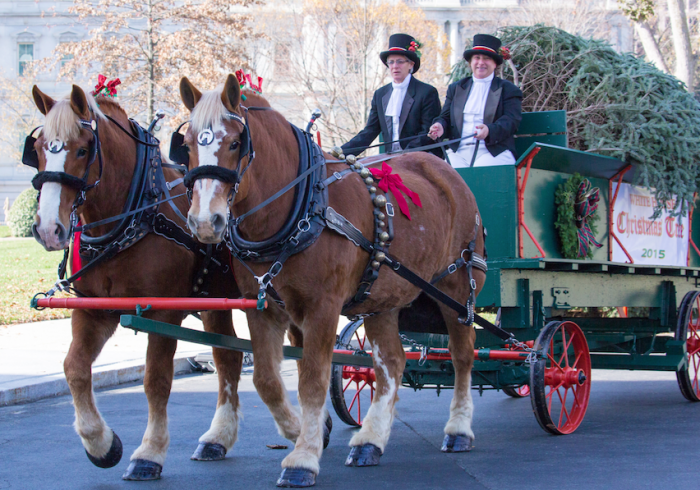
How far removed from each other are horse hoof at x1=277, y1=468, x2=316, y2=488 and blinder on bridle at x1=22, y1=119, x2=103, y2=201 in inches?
73.2

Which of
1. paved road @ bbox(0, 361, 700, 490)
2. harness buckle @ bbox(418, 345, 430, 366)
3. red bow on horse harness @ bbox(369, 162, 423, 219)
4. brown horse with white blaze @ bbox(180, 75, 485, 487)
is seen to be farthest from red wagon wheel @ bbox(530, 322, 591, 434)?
red bow on horse harness @ bbox(369, 162, 423, 219)

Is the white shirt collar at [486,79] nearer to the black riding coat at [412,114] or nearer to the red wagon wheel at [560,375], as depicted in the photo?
the black riding coat at [412,114]

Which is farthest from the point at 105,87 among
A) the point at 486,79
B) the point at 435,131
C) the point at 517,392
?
the point at 517,392

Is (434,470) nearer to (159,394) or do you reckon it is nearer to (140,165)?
(159,394)

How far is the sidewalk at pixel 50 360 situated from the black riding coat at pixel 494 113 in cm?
476

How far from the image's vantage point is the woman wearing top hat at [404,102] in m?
6.98

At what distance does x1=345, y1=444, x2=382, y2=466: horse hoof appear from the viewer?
195 inches

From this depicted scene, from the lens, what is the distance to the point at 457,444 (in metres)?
5.40

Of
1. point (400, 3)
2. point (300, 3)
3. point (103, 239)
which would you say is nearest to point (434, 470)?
point (103, 239)

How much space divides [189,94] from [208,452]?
2453 mm

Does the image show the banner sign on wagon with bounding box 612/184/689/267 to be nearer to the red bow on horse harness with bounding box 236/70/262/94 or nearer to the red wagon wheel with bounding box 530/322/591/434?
the red wagon wheel with bounding box 530/322/591/434

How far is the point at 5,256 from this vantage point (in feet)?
66.4

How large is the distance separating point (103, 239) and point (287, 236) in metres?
1.03

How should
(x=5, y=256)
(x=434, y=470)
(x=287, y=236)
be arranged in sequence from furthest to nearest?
(x=5, y=256) → (x=434, y=470) → (x=287, y=236)
